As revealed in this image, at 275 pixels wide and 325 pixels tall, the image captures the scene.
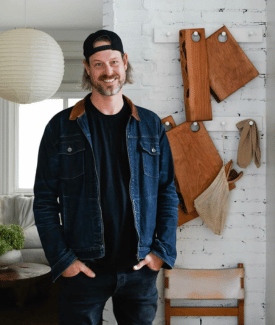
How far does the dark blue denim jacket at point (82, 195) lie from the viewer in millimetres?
1289

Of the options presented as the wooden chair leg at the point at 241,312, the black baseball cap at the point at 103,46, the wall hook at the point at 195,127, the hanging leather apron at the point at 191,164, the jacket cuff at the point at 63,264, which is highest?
the black baseball cap at the point at 103,46

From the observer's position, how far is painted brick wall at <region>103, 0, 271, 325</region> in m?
1.95

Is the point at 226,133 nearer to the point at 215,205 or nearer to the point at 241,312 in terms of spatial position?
the point at 215,205

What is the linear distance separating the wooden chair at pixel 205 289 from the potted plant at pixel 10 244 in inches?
59.5

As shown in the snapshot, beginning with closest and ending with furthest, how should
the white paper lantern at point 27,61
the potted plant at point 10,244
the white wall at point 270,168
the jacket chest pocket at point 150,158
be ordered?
1. the jacket chest pocket at point 150,158
2. the white wall at point 270,168
3. the white paper lantern at point 27,61
4. the potted plant at point 10,244

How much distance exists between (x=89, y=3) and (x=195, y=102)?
2.83 metres

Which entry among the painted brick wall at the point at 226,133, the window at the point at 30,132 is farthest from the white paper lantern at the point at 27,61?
the window at the point at 30,132

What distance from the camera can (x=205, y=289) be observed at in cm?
192

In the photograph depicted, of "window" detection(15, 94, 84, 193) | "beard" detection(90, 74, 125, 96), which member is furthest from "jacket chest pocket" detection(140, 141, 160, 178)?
"window" detection(15, 94, 84, 193)

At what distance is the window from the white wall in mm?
3809

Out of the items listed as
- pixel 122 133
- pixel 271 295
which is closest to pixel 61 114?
pixel 122 133

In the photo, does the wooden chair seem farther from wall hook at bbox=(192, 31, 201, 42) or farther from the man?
wall hook at bbox=(192, 31, 201, 42)

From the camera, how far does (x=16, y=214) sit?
14.5ft

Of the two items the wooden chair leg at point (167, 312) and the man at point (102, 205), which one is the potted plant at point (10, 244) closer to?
the wooden chair leg at point (167, 312)
